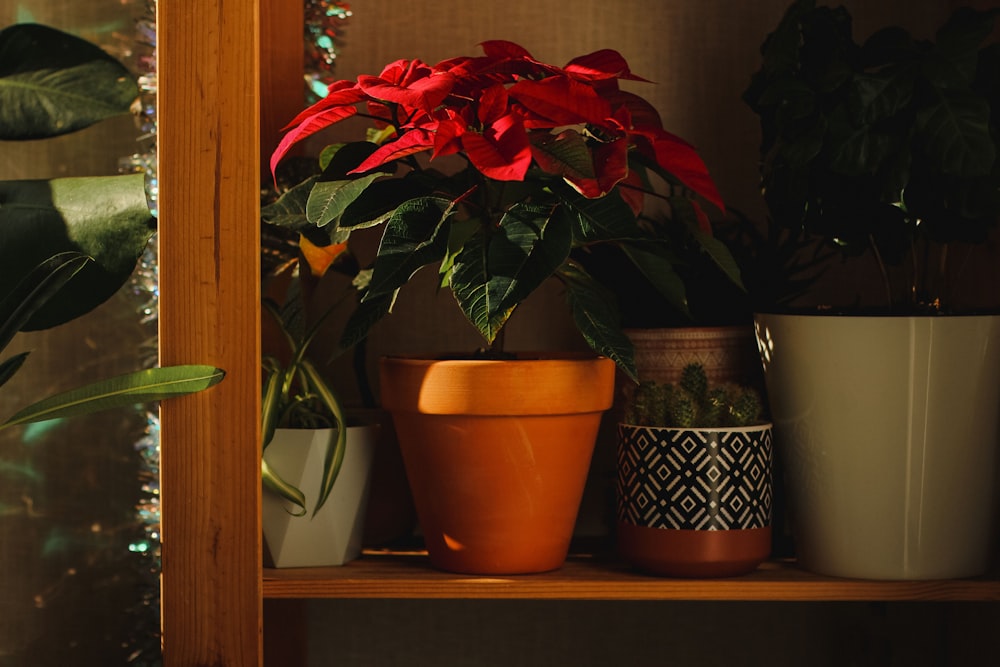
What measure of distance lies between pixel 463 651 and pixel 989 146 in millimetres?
807

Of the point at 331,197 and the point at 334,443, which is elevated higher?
the point at 331,197

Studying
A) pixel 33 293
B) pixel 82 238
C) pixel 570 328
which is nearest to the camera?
pixel 33 293

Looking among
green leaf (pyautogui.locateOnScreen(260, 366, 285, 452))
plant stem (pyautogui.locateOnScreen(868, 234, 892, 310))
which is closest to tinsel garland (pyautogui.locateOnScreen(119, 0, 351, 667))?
green leaf (pyautogui.locateOnScreen(260, 366, 285, 452))

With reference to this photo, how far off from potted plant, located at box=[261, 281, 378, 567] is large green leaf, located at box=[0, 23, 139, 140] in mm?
283

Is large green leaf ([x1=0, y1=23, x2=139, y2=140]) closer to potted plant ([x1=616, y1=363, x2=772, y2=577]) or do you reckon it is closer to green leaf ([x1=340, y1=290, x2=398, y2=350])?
green leaf ([x1=340, y1=290, x2=398, y2=350])

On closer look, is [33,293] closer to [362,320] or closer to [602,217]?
[362,320]

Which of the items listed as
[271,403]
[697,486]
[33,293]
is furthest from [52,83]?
[697,486]

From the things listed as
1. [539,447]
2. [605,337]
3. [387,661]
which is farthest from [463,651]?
[605,337]

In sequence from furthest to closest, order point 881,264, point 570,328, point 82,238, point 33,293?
point 570,328, point 881,264, point 82,238, point 33,293

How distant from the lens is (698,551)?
83 cm

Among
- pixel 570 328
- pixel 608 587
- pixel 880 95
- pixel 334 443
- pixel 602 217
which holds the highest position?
pixel 880 95

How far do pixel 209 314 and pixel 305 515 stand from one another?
230 mm

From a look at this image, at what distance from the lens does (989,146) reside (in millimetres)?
806

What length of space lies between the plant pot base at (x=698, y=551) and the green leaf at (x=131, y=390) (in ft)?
1.34
